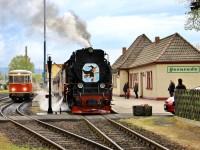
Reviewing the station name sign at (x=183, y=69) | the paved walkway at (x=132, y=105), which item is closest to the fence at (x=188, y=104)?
the paved walkway at (x=132, y=105)

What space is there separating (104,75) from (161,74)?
1731cm

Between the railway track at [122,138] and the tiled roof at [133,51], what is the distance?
120 feet

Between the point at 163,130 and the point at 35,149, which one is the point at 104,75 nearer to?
the point at 163,130

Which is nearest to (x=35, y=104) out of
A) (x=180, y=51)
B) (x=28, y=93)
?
(x=28, y=93)

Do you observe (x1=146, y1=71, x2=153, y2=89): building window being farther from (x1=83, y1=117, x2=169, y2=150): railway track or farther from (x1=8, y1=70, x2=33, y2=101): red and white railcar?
(x1=83, y1=117, x2=169, y2=150): railway track

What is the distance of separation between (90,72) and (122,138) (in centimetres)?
1112

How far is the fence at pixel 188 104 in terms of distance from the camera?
19.4m

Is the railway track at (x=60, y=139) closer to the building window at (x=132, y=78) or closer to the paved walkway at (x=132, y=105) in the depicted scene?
the paved walkway at (x=132, y=105)

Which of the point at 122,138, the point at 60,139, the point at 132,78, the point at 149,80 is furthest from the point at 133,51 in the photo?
the point at 60,139

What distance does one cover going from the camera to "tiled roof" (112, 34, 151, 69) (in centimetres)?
5810

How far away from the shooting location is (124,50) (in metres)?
65.4

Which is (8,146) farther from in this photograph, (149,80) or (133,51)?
(133,51)

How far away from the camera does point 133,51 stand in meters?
59.4

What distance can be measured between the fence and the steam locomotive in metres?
5.22
